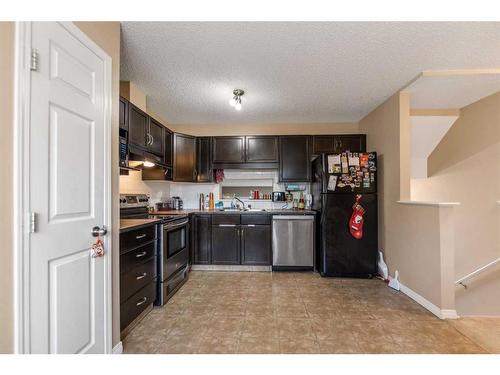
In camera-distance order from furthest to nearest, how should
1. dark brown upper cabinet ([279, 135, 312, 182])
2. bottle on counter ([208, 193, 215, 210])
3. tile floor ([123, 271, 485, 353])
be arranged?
1. bottle on counter ([208, 193, 215, 210])
2. dark brown upper cabinet ([279, 135, 312, 182])
3. tile floor ([123, 271, 485, 353])

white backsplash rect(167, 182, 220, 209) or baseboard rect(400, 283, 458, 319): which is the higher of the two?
white backsplash rect(167, 182, 220, 209)

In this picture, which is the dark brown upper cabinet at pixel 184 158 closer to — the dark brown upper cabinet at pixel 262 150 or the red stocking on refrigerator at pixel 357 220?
the dark brown upper cabinet at pixel 262 150

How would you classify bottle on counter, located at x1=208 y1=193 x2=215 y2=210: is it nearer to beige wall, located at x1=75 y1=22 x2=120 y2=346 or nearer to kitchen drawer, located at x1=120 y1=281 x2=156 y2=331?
kitchen drawer, located at x1=120 y1=281 x2=156 y2=331

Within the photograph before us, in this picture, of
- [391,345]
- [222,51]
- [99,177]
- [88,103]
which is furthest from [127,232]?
[391,345]

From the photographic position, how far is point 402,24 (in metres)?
1.86

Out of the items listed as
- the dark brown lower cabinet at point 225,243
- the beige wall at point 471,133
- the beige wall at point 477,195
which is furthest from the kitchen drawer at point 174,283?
the beige wall at point 471,133

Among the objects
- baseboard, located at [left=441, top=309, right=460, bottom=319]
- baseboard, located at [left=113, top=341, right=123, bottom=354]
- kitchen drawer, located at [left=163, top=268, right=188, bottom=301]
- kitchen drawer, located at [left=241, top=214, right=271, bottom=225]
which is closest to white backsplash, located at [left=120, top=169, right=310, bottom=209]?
kitchen drawer, located at [left=241, top=214, right=271, bottom=225]

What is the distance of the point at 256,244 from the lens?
3.75m

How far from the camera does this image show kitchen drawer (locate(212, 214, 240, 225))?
377cm

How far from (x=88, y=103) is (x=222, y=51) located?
4.10 feet

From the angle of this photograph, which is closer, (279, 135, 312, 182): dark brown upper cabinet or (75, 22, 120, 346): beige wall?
(75, 22, 120, 346): beige wall

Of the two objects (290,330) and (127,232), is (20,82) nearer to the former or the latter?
(127,232)

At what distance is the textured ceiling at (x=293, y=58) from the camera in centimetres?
192

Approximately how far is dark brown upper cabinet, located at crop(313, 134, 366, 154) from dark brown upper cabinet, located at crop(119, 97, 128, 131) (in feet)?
9.42
